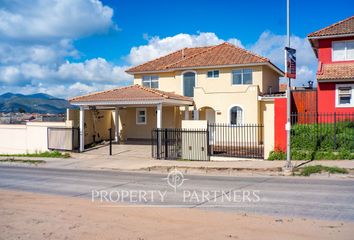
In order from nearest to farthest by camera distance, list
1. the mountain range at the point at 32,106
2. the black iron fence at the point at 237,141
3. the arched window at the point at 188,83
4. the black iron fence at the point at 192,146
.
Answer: the black iron fence at the point at 192,146, the black iron fence at the point at 237,141, the arched window at the point at 188,83, the mountain range at the point at 32,106

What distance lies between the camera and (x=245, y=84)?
2764 centimetres

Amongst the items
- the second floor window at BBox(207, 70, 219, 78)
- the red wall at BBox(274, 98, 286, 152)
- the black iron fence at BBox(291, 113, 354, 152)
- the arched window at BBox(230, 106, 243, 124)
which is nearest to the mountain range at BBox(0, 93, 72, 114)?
the second floor window at BBox(207, 70, 219, 78)

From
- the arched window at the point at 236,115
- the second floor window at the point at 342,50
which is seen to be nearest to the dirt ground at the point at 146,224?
the arched window at the point at 236,115

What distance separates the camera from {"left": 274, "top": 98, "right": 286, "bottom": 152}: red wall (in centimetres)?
1869

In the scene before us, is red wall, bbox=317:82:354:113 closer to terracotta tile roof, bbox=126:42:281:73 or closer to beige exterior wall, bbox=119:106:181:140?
terracotta tile roof, bbox=126:42:281:73

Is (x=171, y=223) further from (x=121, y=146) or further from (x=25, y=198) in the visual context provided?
(x=121, y=146)

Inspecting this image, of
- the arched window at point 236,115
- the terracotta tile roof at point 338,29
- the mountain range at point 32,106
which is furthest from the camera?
the mountain range at point 32,106

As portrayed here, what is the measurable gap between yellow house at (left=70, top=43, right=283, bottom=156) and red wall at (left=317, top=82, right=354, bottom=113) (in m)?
3.81

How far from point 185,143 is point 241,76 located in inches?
372

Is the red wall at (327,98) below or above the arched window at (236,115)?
above

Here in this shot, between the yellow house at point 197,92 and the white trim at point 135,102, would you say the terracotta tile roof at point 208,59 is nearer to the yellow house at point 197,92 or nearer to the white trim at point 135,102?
the yellow house at point 197,92

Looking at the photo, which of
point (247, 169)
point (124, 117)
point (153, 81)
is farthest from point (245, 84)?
point (247, 169)

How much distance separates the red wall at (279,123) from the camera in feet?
61.3

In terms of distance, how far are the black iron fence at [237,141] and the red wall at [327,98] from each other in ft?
13.0
